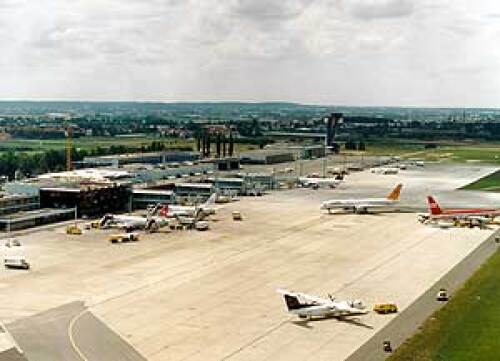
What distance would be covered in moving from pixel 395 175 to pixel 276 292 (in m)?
127

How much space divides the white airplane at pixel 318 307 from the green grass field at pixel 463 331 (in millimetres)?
5460

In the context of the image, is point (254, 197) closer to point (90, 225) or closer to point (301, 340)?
point (90, 225)

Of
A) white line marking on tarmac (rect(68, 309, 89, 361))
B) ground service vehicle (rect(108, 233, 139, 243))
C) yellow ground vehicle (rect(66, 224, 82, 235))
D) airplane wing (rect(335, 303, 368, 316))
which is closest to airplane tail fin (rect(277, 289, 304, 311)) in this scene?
airplane wing (rect(335, 303, 368, 316))

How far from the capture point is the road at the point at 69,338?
49531mm

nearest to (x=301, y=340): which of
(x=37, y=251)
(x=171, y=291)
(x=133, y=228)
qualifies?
(x=171, y=291)

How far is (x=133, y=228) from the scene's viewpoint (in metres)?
102

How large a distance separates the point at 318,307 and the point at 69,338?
59.8 ft

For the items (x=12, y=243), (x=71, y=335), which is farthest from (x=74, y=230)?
(x=71, y=335)

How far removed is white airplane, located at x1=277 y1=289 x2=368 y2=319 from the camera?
2327 inches

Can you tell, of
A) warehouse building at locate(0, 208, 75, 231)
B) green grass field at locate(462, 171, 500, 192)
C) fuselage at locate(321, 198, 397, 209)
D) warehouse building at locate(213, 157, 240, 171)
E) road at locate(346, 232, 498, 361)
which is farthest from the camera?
warehouse building at locate(213, 157, 240, 171)

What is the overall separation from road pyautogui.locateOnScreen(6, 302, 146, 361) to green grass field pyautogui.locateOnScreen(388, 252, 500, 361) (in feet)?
57.6

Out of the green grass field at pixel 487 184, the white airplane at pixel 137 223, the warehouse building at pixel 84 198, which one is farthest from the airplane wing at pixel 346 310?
the green grass field at pixel 487 184

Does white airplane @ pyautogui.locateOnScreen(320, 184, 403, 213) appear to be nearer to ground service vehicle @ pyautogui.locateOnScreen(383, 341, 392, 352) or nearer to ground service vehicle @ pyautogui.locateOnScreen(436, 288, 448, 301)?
ground service vehicle @ pyautogui.locateOnScreen(436, 288, 448, 301)

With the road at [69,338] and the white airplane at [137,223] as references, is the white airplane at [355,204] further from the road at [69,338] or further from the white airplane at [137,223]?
the road at [69,338]
